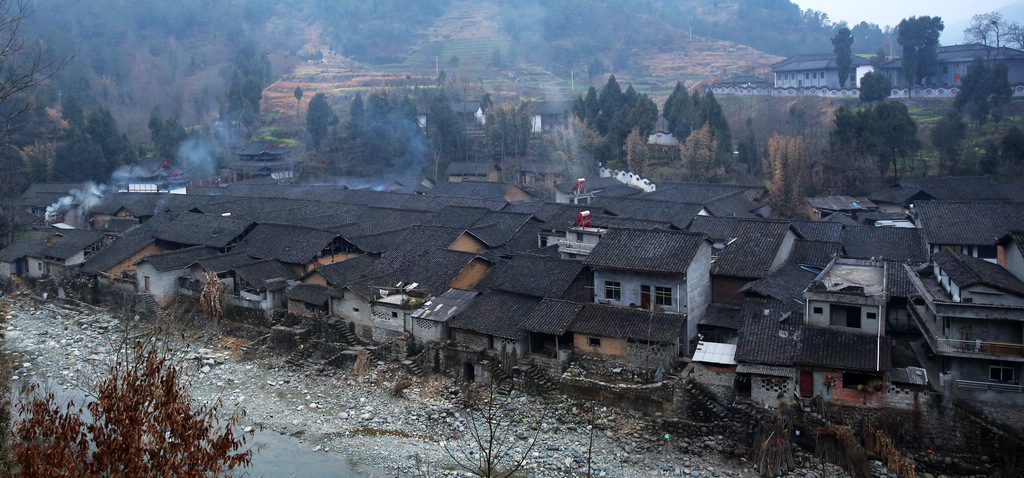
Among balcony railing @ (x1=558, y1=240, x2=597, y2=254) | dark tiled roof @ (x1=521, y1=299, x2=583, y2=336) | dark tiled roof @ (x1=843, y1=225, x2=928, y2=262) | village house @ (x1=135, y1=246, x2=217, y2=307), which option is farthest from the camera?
village house @ (x1=135, y1=246, x2=217, y2=307)

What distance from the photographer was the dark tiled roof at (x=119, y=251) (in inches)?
922

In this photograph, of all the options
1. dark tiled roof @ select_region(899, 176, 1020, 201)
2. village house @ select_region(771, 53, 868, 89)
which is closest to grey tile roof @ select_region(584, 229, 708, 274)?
dark tiled roof @ select_region(899, 176, 1020, 201)

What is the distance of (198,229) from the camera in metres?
25.2

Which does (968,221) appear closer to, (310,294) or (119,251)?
(310,294)

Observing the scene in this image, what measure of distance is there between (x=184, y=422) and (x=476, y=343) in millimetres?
10754

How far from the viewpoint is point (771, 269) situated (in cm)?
1688

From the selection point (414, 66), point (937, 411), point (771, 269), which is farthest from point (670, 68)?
point (937, 411)

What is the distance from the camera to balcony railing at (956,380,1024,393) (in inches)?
488

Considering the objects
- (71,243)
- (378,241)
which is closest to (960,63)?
(378,241)

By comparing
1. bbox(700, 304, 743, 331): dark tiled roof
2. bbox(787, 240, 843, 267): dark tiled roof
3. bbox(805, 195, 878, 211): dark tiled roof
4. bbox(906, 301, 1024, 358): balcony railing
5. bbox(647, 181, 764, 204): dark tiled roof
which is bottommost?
bbox(700, 304, 743, 331): dark tiled roof

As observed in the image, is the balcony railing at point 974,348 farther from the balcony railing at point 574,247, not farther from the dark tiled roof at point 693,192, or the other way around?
the dark tiled roof at point 693,192

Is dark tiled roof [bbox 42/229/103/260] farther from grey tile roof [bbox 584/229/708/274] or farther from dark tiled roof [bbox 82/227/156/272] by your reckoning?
grey tile roof [bbox 584/229/708/274]

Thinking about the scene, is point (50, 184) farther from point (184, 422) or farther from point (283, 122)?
point (184, 422)

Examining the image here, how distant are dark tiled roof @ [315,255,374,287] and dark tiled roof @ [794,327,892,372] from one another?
11172mm
